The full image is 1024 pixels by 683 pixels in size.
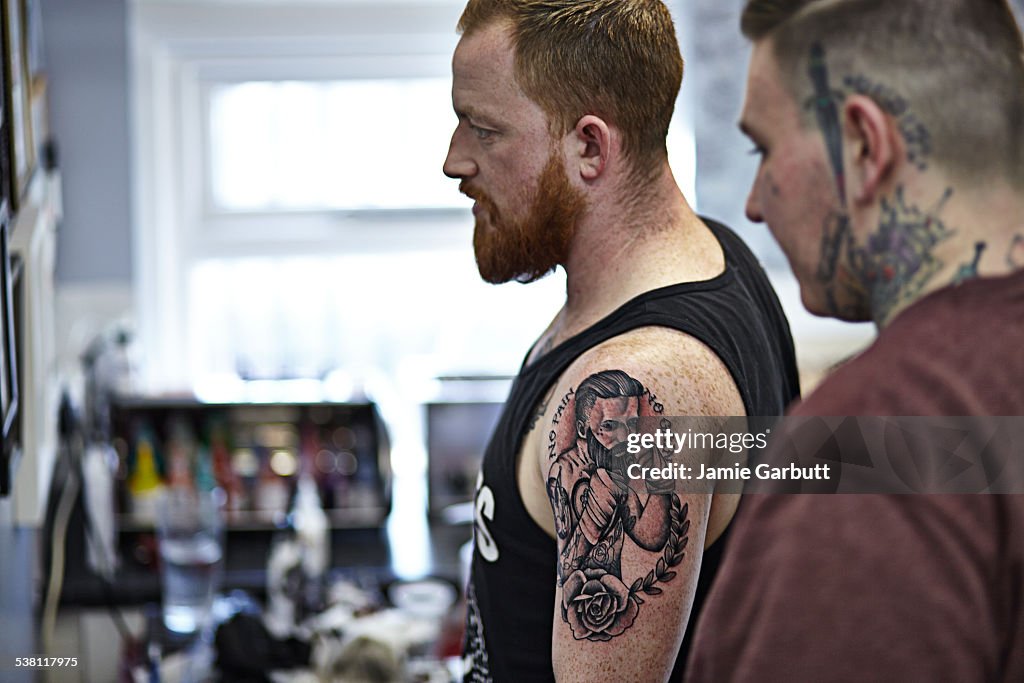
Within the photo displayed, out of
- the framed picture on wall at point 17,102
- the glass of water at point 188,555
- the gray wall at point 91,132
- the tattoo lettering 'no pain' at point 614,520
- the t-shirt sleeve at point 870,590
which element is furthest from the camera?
the gray wall at point 91,132

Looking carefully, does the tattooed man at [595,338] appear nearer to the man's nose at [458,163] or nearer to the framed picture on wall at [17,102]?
the man's nose at [458,163]

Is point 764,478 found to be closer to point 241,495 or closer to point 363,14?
point 241,495

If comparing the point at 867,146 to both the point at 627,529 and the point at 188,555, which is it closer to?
the point at 627,529

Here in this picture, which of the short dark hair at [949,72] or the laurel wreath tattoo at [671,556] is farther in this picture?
the laurel wreath tattoo at [671,556]

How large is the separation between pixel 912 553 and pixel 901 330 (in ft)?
0.41

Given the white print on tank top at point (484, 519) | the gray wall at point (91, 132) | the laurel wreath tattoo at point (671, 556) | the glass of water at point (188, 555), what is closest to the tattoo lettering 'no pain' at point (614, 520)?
the laurel wreath tattoo at point (671, 556)

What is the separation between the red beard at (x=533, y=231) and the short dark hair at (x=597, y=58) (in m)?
0.05

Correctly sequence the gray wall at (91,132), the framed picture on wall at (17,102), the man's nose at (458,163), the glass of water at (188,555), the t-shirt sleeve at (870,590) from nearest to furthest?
the t-shirt sleeve at (870,590) < the man's nose at (458,163) < the framed picture on wall at (17,102) < the glass of water at (188,555) < the gray wall at (91,132)

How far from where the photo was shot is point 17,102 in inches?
50.4

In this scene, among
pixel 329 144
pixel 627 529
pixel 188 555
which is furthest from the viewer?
pixel 329 144

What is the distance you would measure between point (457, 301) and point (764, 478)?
3.28 m

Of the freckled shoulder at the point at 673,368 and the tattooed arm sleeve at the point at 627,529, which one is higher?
the freckled shoulder at the point at 673,368

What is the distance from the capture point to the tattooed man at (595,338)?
89cm

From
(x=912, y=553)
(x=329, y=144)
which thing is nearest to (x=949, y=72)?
(x=912, y=553)
